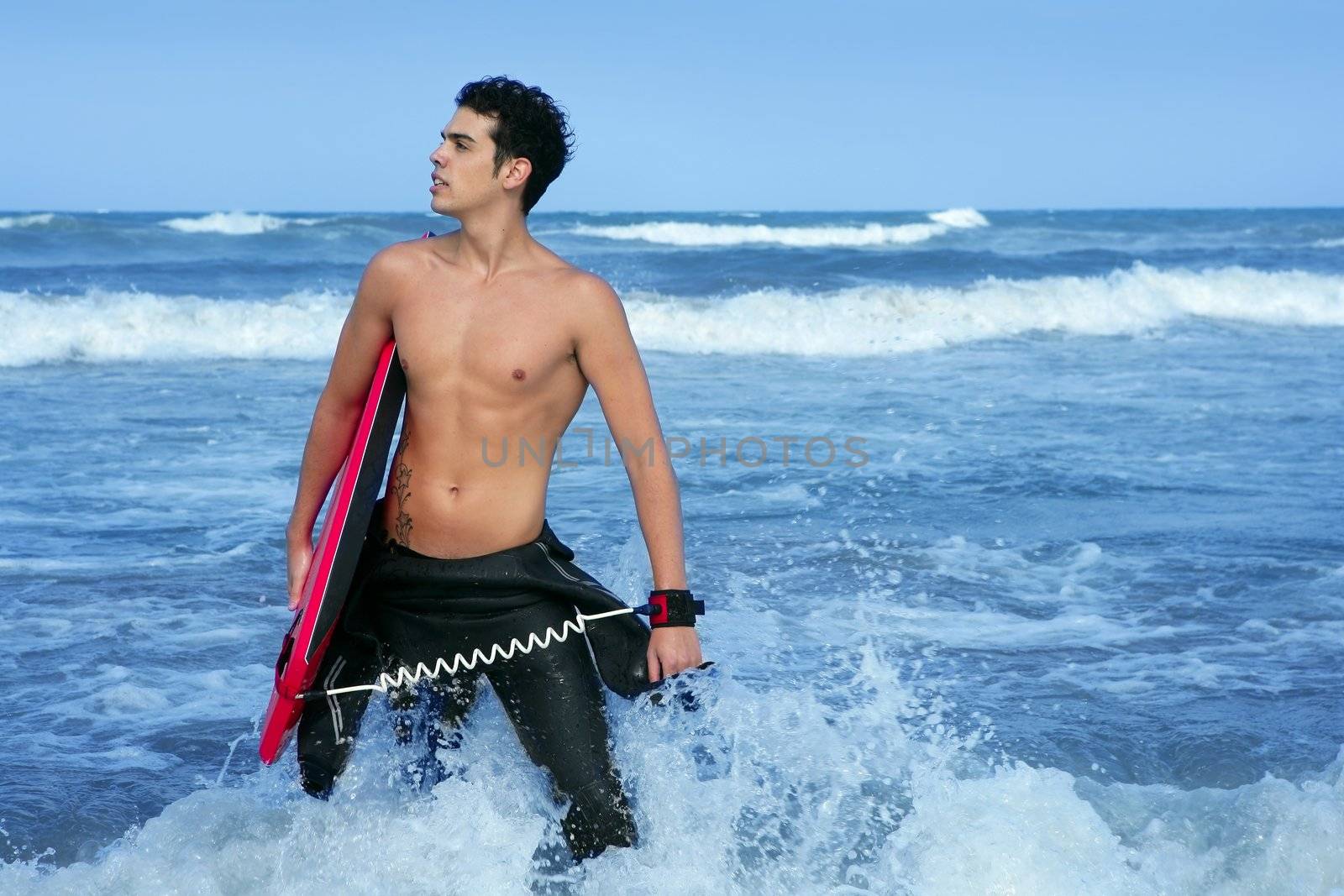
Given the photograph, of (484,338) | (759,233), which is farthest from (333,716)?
(759,233)

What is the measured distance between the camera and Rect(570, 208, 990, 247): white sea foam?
3731 centimetres

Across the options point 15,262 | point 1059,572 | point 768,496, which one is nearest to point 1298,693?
point 1059,572

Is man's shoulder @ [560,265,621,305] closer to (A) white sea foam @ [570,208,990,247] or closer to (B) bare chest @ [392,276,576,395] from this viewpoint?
(B) bare chest @ [392,276,576,395]

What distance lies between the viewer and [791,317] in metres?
17.7

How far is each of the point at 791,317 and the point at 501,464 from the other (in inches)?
588

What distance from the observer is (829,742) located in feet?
Result: 13.2

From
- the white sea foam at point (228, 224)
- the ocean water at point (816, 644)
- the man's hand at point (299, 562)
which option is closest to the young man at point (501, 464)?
the man's hand at point (299, 562)

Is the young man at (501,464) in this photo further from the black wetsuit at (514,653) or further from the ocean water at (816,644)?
the ocean water at (816,644)

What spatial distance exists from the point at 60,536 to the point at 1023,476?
5388 mm

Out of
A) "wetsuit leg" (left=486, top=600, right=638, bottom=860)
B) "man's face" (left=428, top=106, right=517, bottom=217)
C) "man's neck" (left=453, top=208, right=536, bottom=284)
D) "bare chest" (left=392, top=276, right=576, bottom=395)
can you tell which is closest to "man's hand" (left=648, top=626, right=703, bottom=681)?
"wetsuit leg" (left=486, top=600, right=638, bottom=860)

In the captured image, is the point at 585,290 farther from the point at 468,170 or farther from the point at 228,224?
→ the point at 228,224

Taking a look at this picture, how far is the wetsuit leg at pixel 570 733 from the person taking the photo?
2.94 m

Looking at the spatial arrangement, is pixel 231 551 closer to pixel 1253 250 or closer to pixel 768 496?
pixel 768 496

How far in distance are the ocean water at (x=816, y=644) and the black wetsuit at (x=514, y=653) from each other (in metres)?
0.25
